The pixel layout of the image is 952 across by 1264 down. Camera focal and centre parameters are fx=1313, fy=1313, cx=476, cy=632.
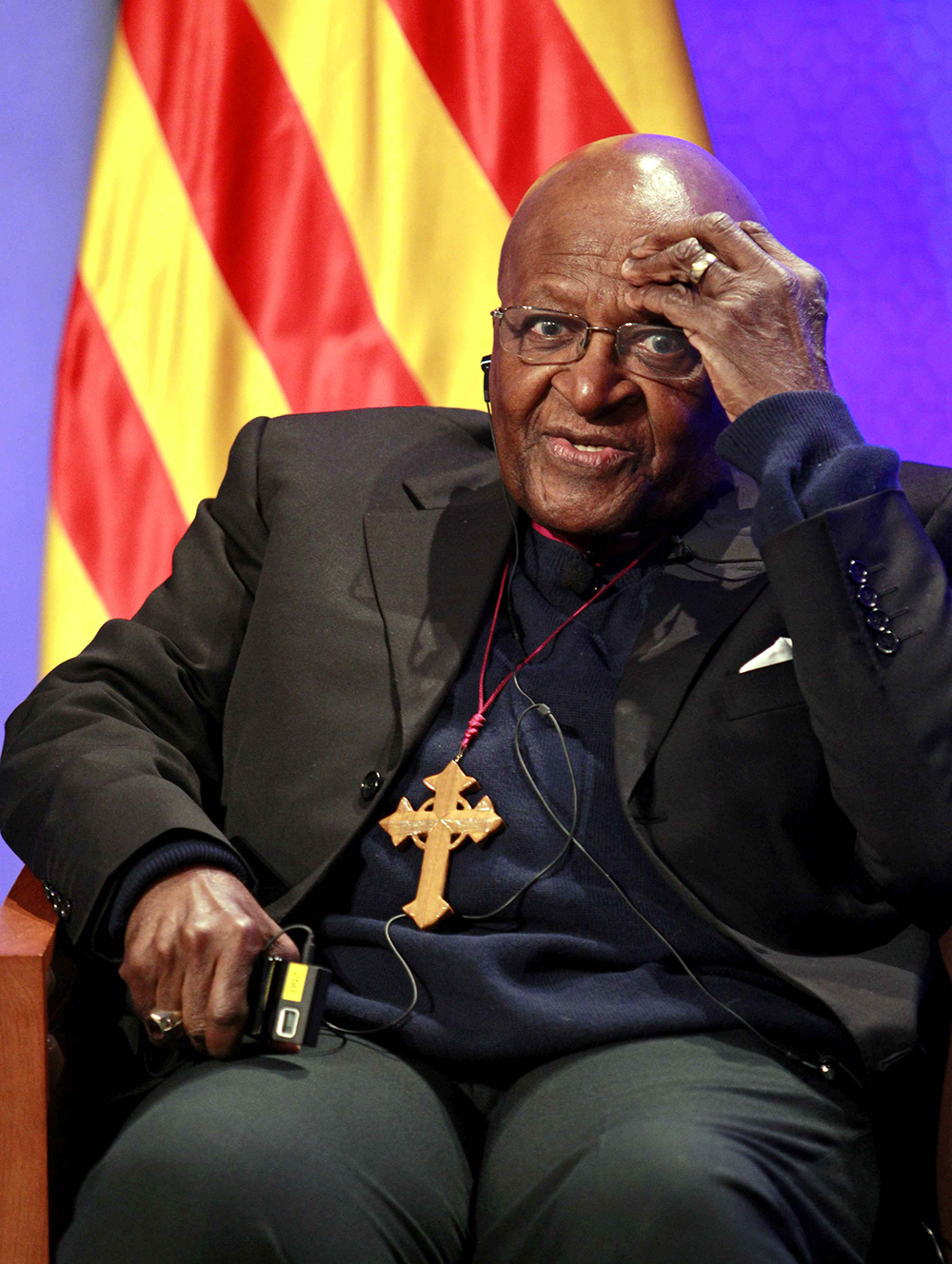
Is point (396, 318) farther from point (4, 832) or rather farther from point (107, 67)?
point (4, 832)

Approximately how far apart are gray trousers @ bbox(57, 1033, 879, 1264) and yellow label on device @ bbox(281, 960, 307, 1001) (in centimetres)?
8

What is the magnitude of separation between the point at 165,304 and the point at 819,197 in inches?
48.3

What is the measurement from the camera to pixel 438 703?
1.66 metres

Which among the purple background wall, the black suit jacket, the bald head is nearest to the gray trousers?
the black suit jacket

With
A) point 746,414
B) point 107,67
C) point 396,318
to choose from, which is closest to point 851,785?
point 746,414

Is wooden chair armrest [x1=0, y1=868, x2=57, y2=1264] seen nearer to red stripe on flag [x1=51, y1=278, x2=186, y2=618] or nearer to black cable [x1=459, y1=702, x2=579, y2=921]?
black cable [x1=459, y1=702, x2=579, y2=921]

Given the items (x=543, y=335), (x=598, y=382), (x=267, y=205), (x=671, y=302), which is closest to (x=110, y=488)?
(x=267, y=205)

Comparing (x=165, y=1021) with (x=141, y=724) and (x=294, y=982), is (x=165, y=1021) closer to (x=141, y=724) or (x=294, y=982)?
(x=294, y=982)

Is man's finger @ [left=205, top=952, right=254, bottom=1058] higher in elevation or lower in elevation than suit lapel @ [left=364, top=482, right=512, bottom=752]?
lower

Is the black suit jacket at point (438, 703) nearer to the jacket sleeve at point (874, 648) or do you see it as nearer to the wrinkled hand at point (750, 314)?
the jacket sleeve at point (874, 648)

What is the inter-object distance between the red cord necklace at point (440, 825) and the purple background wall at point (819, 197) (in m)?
1.13

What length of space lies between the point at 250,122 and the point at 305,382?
1.71ft

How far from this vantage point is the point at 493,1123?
1.39 meters

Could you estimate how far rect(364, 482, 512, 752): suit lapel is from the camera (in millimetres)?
1679
